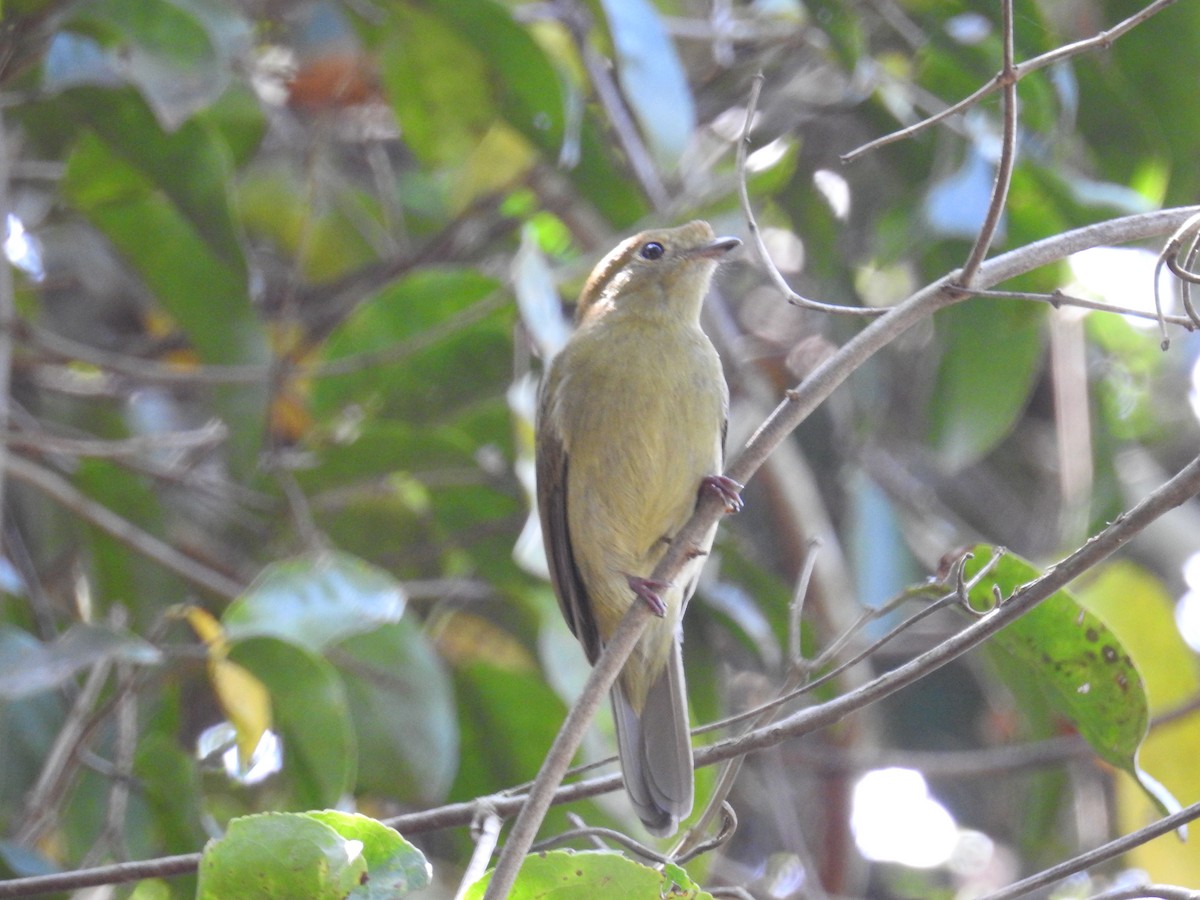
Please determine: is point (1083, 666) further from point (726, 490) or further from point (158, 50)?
point (158, 50)

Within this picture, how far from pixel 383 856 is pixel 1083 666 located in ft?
4.13

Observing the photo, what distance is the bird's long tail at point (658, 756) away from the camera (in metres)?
3.05

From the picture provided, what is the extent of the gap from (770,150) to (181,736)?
2.78 m

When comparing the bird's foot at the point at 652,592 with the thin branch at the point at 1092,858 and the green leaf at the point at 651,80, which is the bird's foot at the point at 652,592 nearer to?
the thin branch at the point at 1092,858

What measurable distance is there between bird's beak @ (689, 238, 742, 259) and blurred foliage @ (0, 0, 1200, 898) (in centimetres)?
28

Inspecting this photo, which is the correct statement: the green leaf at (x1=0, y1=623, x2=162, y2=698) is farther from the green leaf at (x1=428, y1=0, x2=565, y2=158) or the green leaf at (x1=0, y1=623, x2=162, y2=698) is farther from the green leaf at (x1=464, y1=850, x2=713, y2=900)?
the green leaf at (x1=428, y1=0, x2=565, y2=158)

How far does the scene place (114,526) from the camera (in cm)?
379

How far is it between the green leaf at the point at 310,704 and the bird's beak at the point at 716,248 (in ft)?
4.46

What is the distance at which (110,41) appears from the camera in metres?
3.85

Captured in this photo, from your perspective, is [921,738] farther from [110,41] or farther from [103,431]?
[110,41]

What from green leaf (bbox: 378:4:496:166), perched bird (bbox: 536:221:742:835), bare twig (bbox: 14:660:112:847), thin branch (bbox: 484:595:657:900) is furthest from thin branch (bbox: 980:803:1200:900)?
green leaf (bbox: 378:4:496:166)

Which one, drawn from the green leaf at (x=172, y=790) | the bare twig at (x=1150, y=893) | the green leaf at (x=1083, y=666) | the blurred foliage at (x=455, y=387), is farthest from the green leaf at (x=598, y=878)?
the green leaf at (x=172, y=790)

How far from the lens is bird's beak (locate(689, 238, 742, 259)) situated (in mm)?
3439

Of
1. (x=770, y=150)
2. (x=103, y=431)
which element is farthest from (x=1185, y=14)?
(x=103, y=431)
